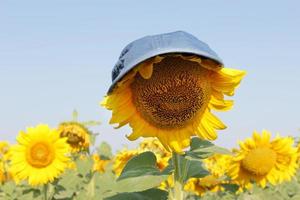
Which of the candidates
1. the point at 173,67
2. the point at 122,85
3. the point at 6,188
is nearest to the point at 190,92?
the point at 173,67

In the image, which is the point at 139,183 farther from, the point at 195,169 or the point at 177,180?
the point at 195,169

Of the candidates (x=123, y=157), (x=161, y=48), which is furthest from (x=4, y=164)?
(x=161, y=48)

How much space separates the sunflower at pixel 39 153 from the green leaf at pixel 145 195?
400 centimetres

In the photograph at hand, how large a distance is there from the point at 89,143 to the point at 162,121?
4204mm

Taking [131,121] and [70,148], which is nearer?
[131,121]

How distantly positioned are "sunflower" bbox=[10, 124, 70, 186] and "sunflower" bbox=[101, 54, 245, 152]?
12.9 ft

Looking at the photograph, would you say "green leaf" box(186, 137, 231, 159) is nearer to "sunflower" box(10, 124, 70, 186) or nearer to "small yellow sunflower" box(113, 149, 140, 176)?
"small yellow sunflower" box(113, 149, 140, 176)

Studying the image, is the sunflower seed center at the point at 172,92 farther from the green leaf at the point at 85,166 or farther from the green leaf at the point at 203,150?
the green leaf at the point at 85,166

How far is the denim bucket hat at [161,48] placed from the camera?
1799 millimetres

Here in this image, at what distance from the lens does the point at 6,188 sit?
694 cm

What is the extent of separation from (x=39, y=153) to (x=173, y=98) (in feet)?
14.1

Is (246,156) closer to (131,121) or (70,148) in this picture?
(70,148)

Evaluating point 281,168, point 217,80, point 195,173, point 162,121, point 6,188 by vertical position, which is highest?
point 6,188

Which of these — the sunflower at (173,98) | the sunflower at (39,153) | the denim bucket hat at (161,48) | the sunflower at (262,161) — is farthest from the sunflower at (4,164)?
the denim bucket hat at (161,48)
